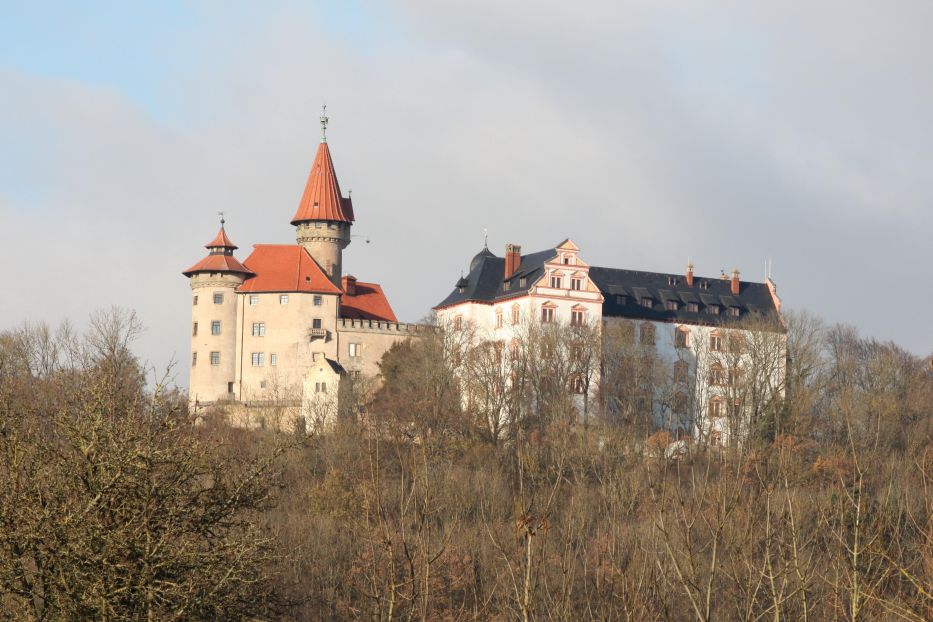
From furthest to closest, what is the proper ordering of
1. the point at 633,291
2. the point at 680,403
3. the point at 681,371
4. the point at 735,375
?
the point at 633,291 → the point at 681,371 → the point at 735,375 → the point at 680,403

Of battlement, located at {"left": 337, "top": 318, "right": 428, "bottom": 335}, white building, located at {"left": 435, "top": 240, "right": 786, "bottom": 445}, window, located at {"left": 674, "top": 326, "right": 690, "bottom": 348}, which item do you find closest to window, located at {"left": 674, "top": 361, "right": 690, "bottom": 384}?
white building, located at {"left": 435, "top": 240, "right": 786, "bottom": 445}

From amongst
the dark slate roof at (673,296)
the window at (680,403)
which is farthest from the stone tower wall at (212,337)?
the window at (680,403)

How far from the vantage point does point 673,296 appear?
81875 millimetres

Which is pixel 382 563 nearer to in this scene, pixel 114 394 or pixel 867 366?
pixel 114 394

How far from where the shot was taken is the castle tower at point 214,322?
77.6m

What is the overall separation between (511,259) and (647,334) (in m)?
8.89

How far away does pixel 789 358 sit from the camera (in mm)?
80562

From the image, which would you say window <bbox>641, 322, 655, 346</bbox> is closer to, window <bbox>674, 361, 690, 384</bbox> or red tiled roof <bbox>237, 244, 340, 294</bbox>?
window <bbox>674, 361, 690, 384</bbox>

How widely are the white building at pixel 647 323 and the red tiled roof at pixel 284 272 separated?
7325mm

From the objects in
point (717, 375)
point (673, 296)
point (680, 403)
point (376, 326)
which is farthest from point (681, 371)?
point (376, 326)

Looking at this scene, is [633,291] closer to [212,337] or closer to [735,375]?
[735,375]

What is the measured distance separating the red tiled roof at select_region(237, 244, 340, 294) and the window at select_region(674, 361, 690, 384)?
1939cm

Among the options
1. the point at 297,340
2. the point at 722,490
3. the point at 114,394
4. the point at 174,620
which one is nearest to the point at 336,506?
the point at 297,340

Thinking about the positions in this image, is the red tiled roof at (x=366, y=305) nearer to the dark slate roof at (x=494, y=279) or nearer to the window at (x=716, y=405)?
the dark slate roof at (x=494, y=279)
